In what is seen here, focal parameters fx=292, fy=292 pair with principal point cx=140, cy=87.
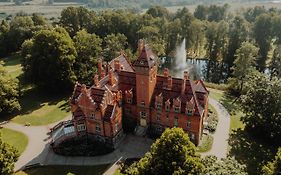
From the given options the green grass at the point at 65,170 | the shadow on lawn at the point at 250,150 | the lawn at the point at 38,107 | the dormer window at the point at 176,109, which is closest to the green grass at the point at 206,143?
the shadow on lawn at the point at 250,150

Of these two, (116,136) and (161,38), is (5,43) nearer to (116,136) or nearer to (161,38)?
(161,38)

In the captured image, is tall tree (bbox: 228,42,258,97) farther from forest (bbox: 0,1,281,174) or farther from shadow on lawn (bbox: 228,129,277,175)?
shadow on lawn (bbox: 228,129,277,175)

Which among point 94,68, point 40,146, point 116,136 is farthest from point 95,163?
point 94,68

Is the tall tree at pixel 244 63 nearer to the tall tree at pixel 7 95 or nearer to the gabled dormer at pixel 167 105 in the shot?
the gabled dormer at pixel 167 105

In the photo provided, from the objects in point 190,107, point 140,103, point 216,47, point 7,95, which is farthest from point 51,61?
point 216,47

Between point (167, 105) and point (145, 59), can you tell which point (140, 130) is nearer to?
point (167, 105)

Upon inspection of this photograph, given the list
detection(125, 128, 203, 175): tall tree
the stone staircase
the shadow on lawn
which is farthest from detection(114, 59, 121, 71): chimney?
the shadow on lawn
